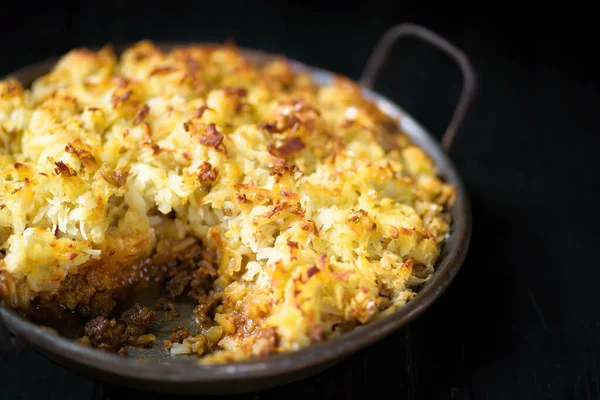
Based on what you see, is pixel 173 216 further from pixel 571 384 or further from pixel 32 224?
pixel 571 384

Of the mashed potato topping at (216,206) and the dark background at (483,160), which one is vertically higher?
the mashed potato topping at (216,206)

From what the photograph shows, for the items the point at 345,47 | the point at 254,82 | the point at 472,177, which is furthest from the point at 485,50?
the point at 254,82

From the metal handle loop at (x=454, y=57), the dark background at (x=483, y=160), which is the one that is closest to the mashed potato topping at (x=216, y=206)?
the metal handle loop at (x=454, y=57)

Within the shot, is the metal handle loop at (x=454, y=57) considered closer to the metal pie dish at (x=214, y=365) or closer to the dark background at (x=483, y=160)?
the dark background at (x=483, y=160)

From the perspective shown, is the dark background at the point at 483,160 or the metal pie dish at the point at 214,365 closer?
the metal pie dish at the point at 214,365

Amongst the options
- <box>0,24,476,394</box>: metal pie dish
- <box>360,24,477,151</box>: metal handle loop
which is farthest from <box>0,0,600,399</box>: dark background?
<box>360,24,477,151</box>: metal handle loop

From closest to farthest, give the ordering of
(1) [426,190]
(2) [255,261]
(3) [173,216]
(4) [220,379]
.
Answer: (4) [220,379], (2) [255,261], (3) [173,216], (1) [426,190]
